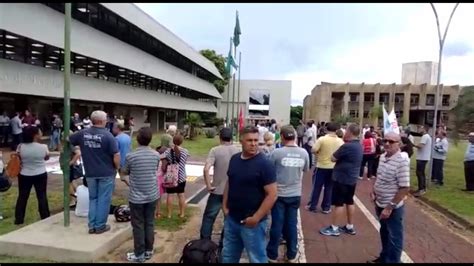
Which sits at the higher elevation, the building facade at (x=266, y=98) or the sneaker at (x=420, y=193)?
the building facade at (x=266, y=98)

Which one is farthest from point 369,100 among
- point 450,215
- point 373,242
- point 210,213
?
point 210,213

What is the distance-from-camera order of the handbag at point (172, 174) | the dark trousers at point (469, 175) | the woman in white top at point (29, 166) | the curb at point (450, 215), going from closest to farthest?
1. the woman in white top at point (29, 166)
2. the handbag at point (172, 174)
3. the curb at point (450, 215)
4. the dark trousers at point (469, 175)

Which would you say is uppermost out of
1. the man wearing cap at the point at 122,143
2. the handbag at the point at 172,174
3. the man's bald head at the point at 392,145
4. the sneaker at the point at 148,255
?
the man's bald head at the point at 392,145

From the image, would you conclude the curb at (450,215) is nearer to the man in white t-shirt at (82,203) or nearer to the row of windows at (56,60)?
the man in white t-shirt at (82,203)

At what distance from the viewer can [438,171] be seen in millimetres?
12281

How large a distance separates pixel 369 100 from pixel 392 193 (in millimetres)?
71821

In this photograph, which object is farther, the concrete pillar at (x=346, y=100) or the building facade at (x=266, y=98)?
the concrete pillar at (x=346, y=100)

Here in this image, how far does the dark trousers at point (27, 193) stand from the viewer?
653cm

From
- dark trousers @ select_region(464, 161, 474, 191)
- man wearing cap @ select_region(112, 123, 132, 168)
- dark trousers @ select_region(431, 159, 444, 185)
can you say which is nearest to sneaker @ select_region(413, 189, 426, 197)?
dark trousers @ select_region(464, 161, 474, 191)

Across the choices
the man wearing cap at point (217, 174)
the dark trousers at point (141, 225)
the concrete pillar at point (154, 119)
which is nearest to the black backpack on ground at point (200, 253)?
the dark trousers at point (141, 225)

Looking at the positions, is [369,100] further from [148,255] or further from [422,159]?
[148,255]

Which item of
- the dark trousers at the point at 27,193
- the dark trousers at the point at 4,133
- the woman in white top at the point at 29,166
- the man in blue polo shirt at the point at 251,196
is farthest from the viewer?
the dark trousers at the point at 4,133

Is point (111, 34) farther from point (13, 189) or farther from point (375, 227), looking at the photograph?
point (375, 227)

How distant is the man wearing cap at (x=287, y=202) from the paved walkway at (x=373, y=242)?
444 mm
